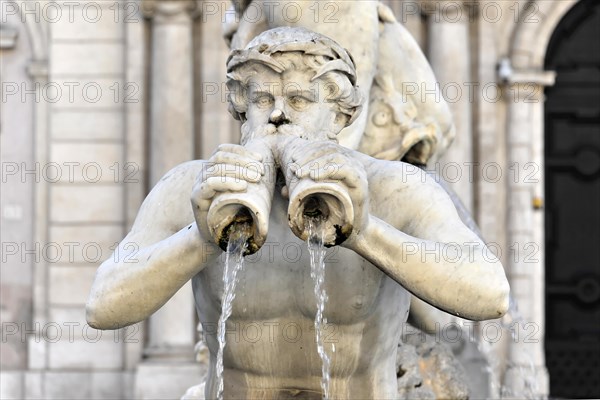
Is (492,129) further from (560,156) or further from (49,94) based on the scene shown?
(49,94)

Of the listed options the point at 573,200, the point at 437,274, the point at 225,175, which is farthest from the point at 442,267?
the point at 573,200

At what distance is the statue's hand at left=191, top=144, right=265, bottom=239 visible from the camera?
4438mm

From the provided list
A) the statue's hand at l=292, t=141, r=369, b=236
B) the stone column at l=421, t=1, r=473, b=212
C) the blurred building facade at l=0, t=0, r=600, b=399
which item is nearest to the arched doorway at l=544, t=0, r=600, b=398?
the blurred building facade at l=0, t=0, r=600, b=399

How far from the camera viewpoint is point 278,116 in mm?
4895

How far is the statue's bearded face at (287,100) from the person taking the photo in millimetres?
4922

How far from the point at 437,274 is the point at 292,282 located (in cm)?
48

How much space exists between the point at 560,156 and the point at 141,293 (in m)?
12.4

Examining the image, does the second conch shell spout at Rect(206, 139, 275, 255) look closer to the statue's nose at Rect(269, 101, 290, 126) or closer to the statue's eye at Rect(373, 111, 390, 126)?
the statue's nose at Rect(269, 101, 290, 126)

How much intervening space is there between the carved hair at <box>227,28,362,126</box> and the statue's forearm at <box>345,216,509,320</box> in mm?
497

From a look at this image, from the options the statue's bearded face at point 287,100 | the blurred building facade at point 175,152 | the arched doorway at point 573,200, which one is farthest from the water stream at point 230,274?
the arched doorway at point 573,200

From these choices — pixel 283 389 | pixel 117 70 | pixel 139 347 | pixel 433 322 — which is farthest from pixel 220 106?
A: pixel 283 389

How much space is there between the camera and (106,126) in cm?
1666

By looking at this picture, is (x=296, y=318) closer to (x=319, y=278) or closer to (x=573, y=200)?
(x=319, y=278)

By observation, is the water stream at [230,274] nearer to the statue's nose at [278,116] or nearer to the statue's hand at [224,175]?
the statue's hand at [224,175]
